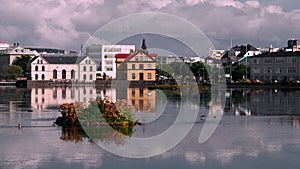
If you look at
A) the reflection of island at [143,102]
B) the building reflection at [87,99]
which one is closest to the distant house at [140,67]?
the building reflection at [87,99]

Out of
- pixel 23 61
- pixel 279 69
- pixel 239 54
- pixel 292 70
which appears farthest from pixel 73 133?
pixel 239 54

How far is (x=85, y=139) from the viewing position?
1686 cm

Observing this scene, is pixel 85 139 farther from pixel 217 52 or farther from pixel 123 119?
pixel 217 52

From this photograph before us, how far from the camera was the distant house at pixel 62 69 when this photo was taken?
261 ft

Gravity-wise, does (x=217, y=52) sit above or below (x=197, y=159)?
above

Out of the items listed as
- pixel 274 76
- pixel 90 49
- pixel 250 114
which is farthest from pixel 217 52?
pixel 250 114

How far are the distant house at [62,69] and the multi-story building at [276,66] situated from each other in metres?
21.3

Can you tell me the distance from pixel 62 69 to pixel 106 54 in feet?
57.4

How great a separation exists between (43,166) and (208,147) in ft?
15.3

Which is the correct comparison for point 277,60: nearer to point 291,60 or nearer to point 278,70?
point 278,70

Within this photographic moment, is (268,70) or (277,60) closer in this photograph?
(277,60)

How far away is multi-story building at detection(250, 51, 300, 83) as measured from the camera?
221ft

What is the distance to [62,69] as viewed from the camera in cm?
8050

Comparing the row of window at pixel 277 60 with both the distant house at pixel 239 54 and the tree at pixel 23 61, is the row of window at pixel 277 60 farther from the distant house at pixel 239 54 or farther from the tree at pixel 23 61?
the tree at pixel 23 61
